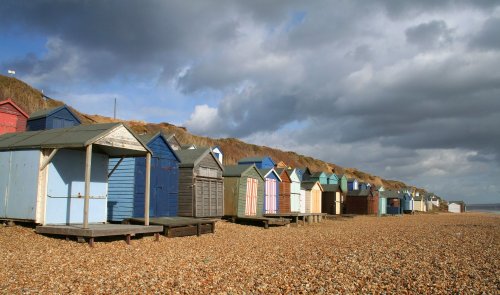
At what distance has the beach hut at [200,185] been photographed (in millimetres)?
25125

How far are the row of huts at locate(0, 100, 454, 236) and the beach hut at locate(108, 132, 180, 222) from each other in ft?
0.16

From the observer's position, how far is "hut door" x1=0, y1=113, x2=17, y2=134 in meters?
26.4

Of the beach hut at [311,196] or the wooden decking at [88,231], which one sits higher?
the beach hut at [311,196]

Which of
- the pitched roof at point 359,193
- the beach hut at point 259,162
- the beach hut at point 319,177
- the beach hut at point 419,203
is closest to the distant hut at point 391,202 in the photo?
the pitched roof at point 359,193

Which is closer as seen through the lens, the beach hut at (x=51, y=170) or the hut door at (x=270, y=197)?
the beach hut at (x=51, y=170)

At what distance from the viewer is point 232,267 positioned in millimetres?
12477

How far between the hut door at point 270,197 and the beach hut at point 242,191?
2529mm

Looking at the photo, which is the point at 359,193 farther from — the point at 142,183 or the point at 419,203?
the point at 142,183

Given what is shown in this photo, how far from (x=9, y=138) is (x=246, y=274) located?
41.8 ft

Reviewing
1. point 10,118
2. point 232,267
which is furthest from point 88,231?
point 10,118

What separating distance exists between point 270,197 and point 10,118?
62.5ft

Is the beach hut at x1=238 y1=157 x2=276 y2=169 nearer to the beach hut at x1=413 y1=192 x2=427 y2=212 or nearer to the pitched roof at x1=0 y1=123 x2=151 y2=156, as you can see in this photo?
the pitched roof at x1=0 y1=123 x2=151 y2=156

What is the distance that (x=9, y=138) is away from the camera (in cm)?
1873

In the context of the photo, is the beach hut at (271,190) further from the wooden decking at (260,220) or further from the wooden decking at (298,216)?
the wooden decking at (260,220)
